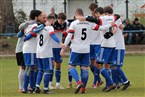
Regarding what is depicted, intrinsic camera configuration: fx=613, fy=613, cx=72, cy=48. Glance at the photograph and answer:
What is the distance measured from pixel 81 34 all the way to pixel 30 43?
1.29 metres

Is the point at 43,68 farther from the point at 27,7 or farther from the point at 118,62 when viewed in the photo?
the point at 27,7

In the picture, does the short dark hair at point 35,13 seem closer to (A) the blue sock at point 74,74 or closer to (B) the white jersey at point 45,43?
(B) the white jersey at point 45,43

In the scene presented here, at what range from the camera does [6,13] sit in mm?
34219

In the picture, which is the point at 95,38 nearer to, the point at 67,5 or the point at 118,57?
the point at 118,57

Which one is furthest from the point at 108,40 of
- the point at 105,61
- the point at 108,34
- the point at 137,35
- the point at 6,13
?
the point at 6,13

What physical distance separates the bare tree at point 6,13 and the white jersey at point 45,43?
19402mm

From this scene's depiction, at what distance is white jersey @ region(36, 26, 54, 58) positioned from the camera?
47.8 feet

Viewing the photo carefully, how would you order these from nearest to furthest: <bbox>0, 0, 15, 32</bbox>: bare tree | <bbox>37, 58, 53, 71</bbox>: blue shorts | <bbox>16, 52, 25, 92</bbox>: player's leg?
<bbox>37, 58, 53, 71</bbox>: blue shorts < <bbox>16, 52, 25, 92</bbox>: player's leg < <bbox>0, 0, 15, 32</bbox>: bare tree

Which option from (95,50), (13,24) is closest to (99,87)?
(95,50)

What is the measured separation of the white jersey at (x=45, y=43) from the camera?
1458 cm

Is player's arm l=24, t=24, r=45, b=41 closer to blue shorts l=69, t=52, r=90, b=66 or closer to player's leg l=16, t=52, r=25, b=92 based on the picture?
player's leg l=16, t=52, r=25, b=92

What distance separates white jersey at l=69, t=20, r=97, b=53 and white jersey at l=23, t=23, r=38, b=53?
3.16 feet

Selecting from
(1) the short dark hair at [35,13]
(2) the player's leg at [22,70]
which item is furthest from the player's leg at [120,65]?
(2) the player's leg at [22,70]

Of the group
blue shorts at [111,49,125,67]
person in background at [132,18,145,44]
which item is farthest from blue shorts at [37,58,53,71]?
person in background at [132,18,145,44]
